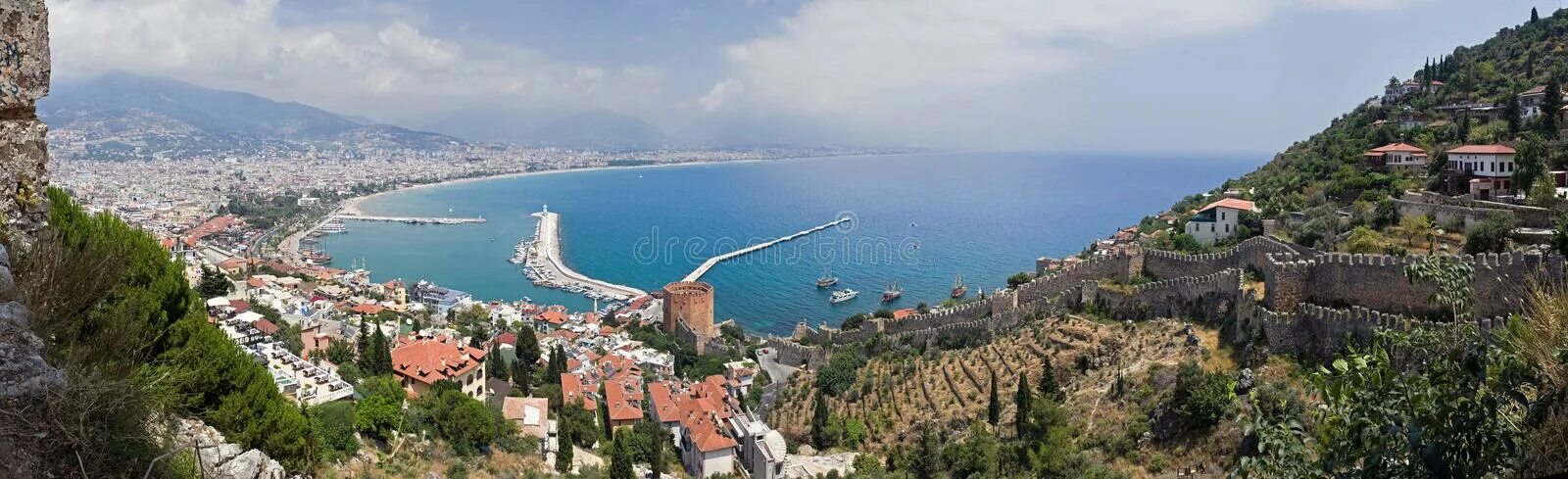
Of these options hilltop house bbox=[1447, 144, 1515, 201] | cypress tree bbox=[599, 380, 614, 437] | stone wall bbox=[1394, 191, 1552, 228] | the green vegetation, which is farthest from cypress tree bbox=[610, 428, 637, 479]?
hilltop house bbox=[1447, 144, 1515, 201]

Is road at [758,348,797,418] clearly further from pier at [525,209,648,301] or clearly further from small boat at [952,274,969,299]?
pier at [525,209,648,301]

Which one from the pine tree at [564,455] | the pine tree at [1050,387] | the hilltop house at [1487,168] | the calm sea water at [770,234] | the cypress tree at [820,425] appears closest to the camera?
the pine tree at [564,455]

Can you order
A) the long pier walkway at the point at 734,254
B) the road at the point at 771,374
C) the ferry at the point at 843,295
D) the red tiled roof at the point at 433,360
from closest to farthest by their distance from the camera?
1. the red tiled roof at the point at 433,360
2. the road at the point at 771,374
3. the ferry at the point at 843,295
4. the long pier walkway at the point at 734,254

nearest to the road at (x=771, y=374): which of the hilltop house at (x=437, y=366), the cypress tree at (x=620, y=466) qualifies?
the hilltop house at (x=437, y=366)

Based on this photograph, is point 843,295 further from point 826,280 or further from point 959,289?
point 959,289

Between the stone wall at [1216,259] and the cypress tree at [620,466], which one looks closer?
the cypress tree at [620,466]

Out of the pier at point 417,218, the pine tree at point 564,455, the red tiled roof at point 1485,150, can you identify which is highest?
A: the red tiled roof at point 1485,150

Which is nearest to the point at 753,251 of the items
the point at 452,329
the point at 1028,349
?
the point at 452,329

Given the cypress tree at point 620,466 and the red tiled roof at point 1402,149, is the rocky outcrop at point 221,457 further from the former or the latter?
the red tiled roof at point 1402,149
